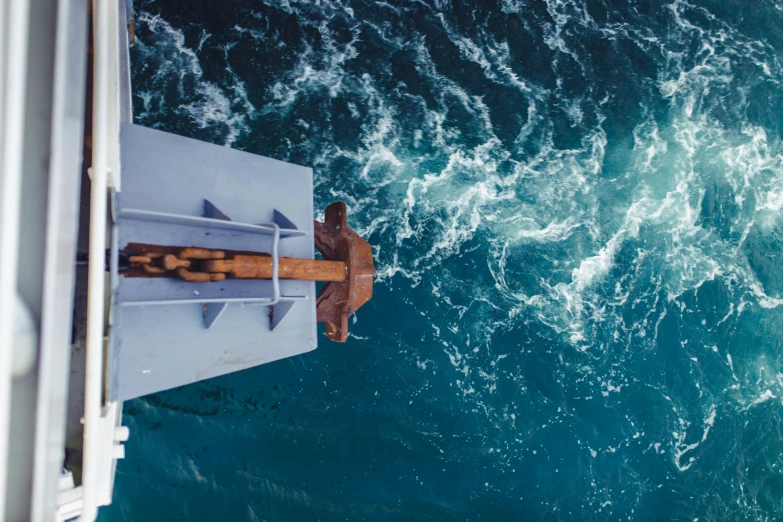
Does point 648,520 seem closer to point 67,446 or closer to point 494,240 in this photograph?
point 494,240

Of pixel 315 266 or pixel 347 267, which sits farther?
pixel 347 267

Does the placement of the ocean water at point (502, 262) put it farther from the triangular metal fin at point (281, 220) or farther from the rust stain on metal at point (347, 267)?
the triangular metal fin at point (281, 220)

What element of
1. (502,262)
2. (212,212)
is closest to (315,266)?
(212,212)

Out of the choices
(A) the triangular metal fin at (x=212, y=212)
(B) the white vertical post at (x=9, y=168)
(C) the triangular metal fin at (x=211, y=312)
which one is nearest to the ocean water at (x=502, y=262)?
(C) the triangular metal fin at (x=211, y=312)

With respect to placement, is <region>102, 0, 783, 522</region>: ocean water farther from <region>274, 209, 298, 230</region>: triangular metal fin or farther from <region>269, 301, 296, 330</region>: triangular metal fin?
<region>274, 209, 298, 230</region>: triangular metal fin

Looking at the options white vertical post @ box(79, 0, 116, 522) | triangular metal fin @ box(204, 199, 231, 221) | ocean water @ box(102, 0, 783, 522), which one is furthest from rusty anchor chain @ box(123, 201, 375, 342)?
ocean water @ box(102, 0, 783, 522)

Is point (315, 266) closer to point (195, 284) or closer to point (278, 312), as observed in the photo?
point (278, 312)
